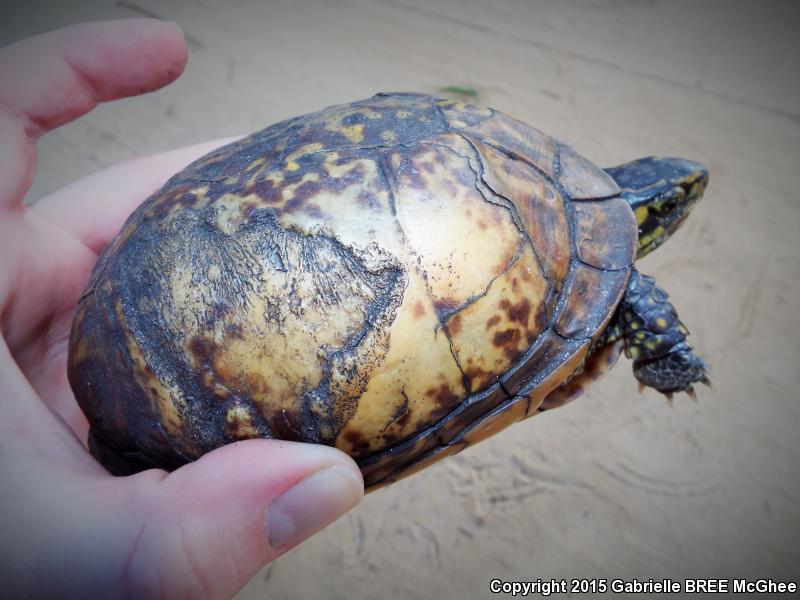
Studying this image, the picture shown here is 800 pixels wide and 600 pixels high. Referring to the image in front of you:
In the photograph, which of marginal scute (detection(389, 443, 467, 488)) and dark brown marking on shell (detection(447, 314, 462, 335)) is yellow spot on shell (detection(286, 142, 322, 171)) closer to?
dark brown marking on shell (detection(447, 314, 462, 335))

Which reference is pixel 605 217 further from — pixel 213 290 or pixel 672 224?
pixel 213 290

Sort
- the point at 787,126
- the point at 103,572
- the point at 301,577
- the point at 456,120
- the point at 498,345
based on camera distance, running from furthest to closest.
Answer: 1. the point at 787,126
2. the point at 301,577
3. the point at 456,120
4. the point at 498,345
5. the point at 103,572

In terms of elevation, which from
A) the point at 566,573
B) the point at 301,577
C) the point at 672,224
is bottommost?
the point at 301,577

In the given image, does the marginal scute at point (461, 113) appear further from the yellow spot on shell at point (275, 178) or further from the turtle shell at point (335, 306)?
the yellow spot on shell at point (275, 178)

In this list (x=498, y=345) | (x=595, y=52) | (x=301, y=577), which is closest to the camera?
(x=498, y=345)

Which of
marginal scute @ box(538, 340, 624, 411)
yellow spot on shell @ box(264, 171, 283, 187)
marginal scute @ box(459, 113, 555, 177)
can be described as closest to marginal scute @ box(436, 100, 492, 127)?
marginal scute @ box(459, 113, 555, 177)

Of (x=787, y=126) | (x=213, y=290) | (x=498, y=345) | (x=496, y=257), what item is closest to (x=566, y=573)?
(x=498, y=345)

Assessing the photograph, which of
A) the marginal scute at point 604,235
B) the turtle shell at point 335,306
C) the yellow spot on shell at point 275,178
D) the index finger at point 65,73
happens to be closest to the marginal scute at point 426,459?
the turtle shell at point 335,306
